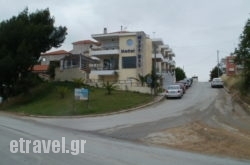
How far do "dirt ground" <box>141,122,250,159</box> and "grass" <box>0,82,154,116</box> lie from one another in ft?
47.5

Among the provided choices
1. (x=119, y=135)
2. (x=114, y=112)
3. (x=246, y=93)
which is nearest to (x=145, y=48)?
(x=246, y=93)

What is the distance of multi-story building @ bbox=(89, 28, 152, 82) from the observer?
64188 mm

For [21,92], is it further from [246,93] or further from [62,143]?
[62,143]

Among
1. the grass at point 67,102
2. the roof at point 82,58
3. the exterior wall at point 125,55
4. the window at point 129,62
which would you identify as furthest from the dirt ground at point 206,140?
the roof at point 82,58

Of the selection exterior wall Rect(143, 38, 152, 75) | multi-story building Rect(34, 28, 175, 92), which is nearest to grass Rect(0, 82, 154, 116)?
multi-story building Rect(34, 28, 175, 92)

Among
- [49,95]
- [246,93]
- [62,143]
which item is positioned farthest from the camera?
[49,95]

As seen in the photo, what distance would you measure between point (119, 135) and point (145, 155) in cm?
756

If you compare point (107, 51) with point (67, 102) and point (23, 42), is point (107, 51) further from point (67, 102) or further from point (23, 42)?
point (67, 102)

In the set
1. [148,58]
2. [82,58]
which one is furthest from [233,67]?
[82,58]

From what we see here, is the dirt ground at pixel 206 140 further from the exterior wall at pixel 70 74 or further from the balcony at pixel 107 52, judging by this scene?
the balcony at pixel 107 52

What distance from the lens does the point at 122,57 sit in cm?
6581

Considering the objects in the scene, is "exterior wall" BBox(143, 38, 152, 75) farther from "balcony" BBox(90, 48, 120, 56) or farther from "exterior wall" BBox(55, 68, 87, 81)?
"exterior wall" BBox(55, 68, 87, 81)

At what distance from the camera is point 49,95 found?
49844 millimetres

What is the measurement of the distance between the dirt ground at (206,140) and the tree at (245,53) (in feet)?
53.4
